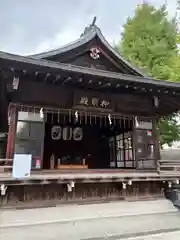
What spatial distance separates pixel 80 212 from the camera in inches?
215

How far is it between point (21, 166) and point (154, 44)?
10.8m

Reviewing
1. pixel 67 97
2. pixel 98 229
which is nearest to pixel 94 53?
pixel 67 97

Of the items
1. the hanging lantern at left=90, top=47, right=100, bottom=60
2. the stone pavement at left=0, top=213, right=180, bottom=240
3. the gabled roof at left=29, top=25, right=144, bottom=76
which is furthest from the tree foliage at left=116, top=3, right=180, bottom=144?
the stone pavement at left=0, top=213, right=180, bottom=240

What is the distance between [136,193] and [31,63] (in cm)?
517

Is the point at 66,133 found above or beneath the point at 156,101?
beneath

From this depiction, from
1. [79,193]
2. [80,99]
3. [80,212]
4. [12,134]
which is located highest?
[80,99]

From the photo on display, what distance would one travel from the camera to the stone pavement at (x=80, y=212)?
4895 millimetres

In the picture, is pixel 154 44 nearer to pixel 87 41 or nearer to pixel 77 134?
pixel 87 41

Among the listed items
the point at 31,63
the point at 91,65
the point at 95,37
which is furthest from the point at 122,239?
the point at 95,37

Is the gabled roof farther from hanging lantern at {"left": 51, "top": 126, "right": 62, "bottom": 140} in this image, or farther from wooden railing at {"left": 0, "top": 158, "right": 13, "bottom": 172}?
hanging lantern at {"left": 51, "top": 126, "right": 62, "bottom": 140}

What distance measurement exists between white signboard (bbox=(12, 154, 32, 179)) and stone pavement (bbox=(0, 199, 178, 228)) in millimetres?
983

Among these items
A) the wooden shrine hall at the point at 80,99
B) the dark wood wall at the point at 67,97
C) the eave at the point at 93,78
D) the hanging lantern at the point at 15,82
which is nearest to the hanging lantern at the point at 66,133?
the wooden shrine hall at the point at 80,99

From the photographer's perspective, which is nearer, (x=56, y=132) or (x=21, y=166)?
(x=21, y=166)

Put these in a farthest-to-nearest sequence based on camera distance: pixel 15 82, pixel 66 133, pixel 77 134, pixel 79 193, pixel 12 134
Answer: pixel 77 134 < pixel 66 133 < pixel 12 134 < pixel 79 193 < pixel 15 82
